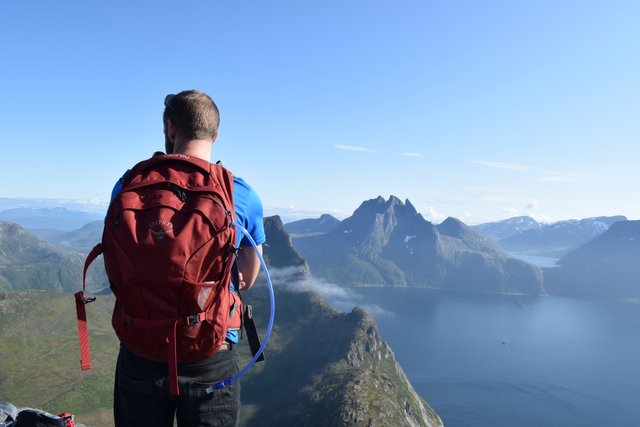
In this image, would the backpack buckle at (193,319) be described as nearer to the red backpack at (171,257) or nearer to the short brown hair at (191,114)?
the red backpack at (171,257)

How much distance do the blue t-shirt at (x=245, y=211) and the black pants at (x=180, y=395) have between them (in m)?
0.54

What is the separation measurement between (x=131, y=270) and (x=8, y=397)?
219 meters

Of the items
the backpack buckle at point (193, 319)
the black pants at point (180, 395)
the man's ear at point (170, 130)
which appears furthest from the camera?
the man's ear at point (170, 130)

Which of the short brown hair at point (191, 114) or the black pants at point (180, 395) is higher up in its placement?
the short brown hair at point (191, 114)

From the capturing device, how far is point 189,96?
6.04 m

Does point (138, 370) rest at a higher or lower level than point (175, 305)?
lower

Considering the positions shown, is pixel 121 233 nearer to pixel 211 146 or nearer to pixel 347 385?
pixel 211 146

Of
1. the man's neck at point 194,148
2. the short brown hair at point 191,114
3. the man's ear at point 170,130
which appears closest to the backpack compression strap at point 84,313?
the man's neck at point 194,148

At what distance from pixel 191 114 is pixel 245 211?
156 cm

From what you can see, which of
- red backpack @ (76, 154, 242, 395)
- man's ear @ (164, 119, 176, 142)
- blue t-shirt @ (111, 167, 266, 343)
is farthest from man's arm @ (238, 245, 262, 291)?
man's ear @ (164, 119, 176, 142)

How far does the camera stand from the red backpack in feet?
16.0

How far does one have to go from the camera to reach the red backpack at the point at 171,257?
16.0 ft

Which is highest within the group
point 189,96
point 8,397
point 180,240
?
point 189,96

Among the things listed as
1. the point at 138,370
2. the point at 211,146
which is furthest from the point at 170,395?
the point at 211,146
